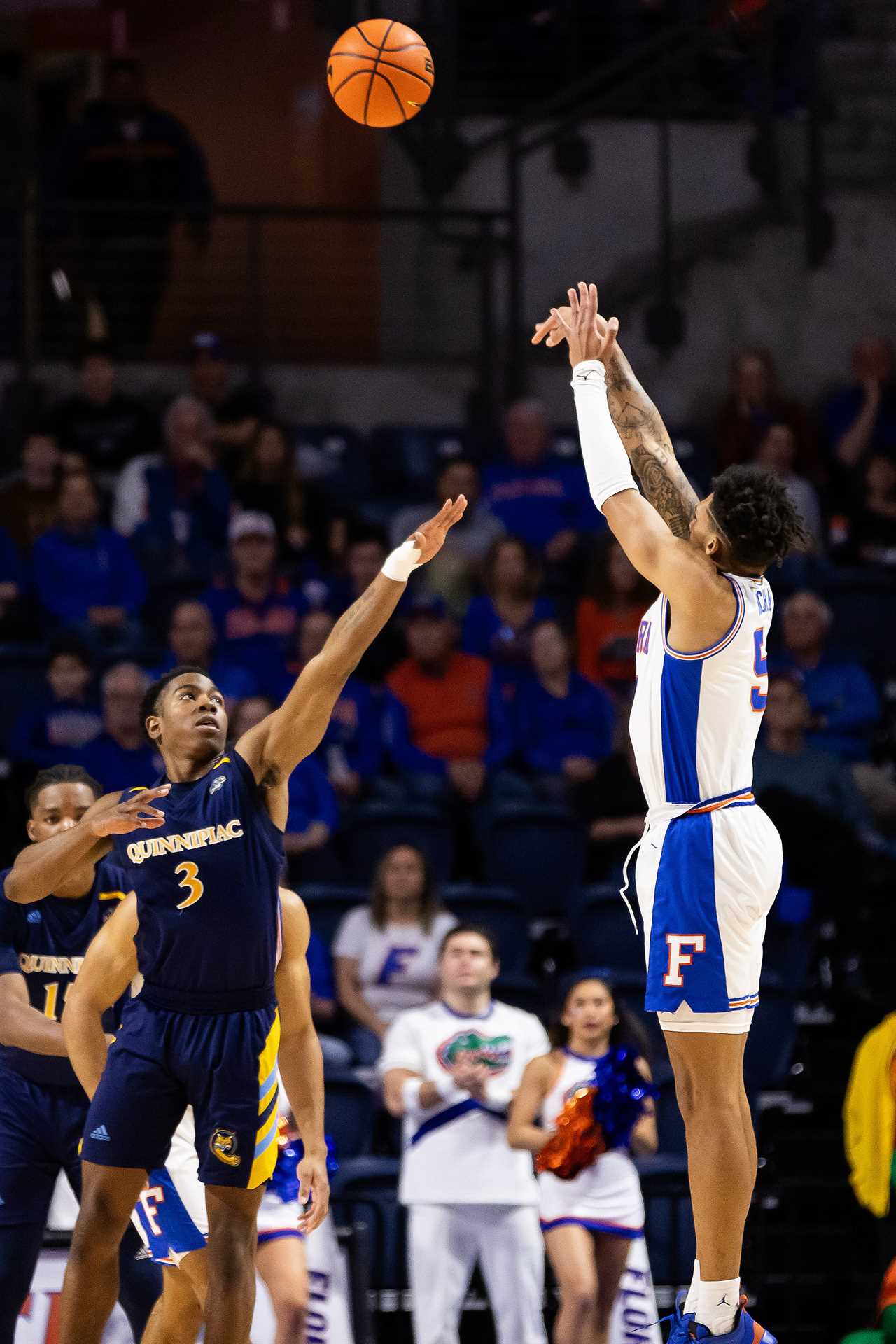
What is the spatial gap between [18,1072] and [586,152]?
947cm

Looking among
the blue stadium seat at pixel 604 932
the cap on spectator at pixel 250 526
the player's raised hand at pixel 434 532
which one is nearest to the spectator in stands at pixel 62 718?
the cap on spectator at pixel 250 526

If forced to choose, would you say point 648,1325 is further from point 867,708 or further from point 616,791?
point 867,708

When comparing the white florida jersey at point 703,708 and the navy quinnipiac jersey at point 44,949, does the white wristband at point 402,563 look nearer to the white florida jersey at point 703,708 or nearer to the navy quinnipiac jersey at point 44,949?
the white florida jersey at point 703,708

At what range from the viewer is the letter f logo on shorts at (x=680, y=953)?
5.49m

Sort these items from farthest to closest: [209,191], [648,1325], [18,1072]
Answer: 1. [209,191]
2. [648,1325]
3. [18,1072]

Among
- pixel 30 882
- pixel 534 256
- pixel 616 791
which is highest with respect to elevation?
pixel 534 256

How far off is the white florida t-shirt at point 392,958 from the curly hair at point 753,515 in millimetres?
4321

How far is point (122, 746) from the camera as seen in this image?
10180 millimetres

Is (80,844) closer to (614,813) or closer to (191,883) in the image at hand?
(191,883)

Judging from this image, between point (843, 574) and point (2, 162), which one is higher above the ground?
point (2, 162)

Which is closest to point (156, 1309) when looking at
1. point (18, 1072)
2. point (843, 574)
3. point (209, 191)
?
point (18, 1072)

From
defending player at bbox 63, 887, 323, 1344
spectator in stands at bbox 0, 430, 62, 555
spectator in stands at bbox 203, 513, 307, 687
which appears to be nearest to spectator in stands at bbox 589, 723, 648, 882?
spectator in stands at bbox 203, 513, 307, 687

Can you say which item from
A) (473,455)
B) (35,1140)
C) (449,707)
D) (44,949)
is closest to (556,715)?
(449,707)

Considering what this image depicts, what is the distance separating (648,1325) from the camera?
8164 mm
